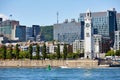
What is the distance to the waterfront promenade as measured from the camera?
471 feet

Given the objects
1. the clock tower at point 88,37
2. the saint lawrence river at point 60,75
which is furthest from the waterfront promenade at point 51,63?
the saint lawrence river at point 60,75

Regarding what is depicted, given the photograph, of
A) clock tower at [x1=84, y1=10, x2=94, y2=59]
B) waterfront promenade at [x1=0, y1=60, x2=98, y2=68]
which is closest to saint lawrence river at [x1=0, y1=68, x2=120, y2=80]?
waterfront promenade at [x1=0, y1=60, x2=98, y2=68]

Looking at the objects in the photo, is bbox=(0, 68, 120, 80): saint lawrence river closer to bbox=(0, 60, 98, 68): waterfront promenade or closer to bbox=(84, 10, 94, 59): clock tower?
bbox=(0, 60, 98, 68): waterfront promenade

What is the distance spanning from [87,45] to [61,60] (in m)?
17.1

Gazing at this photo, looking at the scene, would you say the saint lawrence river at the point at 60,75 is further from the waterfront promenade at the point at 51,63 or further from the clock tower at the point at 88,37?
the clock tower at the point at 88,37

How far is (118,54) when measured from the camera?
19812 centimetres

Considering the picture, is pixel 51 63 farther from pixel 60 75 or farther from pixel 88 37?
pixel 60 75

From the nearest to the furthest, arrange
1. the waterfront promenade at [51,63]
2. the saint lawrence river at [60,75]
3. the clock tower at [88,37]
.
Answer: the saint lawrence river at [60,75] < the waterfront promenade at [51,63] < the clock tower at [88,37]

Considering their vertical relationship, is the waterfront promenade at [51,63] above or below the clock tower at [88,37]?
below

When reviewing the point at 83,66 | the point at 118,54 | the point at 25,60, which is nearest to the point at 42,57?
the point at 25,60

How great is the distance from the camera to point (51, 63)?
14700 centimetres

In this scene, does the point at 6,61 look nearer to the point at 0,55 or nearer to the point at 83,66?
the point at 0,55

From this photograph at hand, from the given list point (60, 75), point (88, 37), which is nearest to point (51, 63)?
point (88, 37)

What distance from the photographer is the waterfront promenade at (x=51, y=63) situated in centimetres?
14350
